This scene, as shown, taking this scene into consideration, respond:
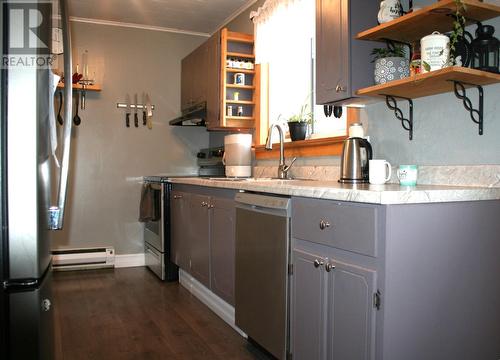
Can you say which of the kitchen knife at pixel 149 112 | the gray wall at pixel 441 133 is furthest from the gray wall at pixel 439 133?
the kitchen knife at pixel 149 112

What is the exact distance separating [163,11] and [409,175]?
3.01 metres

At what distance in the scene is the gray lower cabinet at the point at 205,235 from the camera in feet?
8.87

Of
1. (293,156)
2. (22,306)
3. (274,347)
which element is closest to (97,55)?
(293,156)

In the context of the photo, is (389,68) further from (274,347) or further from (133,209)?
(133,209)

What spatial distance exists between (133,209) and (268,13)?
7.77ft

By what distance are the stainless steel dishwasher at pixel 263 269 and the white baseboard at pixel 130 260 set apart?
91.7 inches

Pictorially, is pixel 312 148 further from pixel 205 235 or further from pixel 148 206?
pixel 148 206

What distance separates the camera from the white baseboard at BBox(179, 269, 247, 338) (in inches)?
110

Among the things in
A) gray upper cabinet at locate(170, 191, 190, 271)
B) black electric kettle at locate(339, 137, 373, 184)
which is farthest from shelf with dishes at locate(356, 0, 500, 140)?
gray upper cabinet at locate(170, 191, 190, 271)

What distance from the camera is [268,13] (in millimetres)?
3389

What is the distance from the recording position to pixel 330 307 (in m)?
1.69

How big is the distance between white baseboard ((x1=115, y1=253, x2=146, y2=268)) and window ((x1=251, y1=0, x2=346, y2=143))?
2012 mm

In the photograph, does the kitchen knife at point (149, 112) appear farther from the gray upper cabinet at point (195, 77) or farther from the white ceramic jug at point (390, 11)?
the white ceramic jug at point (390, 11)

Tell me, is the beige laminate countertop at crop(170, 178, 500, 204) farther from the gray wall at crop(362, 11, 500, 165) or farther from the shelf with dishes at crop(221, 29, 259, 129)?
A: the shelf with dishes at crop(221, 29, 259, 129)
